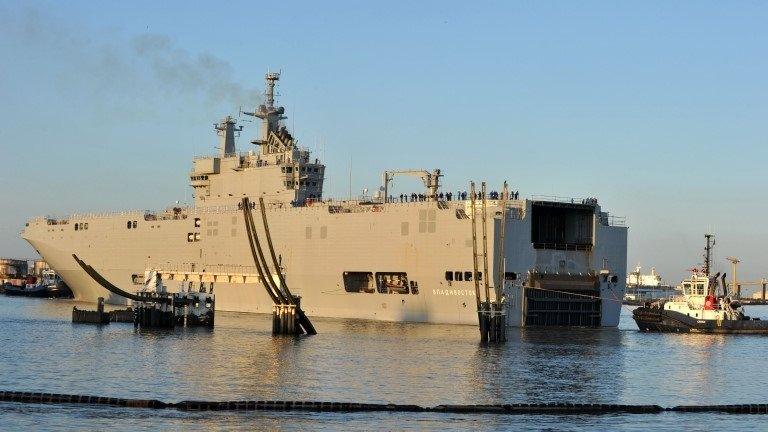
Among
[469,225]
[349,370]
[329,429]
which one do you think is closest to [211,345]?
[349,370]

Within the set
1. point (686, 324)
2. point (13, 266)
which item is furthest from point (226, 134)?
point (13, 266)

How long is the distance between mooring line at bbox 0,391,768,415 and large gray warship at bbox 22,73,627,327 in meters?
22.5

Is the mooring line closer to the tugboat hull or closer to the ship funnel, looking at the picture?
the tugboat hull

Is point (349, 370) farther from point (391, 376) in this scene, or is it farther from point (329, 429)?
point (329, 429)

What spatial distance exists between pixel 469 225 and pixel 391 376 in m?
23.3

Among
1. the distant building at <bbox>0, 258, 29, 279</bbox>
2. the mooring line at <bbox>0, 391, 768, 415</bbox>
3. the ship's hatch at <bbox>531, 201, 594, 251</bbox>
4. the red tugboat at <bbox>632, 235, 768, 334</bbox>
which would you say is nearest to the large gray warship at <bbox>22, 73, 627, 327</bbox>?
the ship's hatch at <bbox>531, 201, 594, 251</bbox>

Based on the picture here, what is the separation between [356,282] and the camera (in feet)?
209

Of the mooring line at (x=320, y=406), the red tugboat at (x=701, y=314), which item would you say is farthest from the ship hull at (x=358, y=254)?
the mooring line at (x=320, y=406)

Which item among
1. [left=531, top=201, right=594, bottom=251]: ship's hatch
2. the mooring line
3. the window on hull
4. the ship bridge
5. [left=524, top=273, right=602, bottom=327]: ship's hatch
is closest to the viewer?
the mooring line

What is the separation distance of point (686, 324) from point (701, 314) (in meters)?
0.96

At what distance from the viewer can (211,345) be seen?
1780 inches

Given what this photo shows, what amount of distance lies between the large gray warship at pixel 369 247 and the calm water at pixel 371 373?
395 cm

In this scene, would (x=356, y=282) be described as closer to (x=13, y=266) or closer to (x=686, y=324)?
(x=686, y=324)

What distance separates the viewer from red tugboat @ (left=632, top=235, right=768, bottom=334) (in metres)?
62.1
